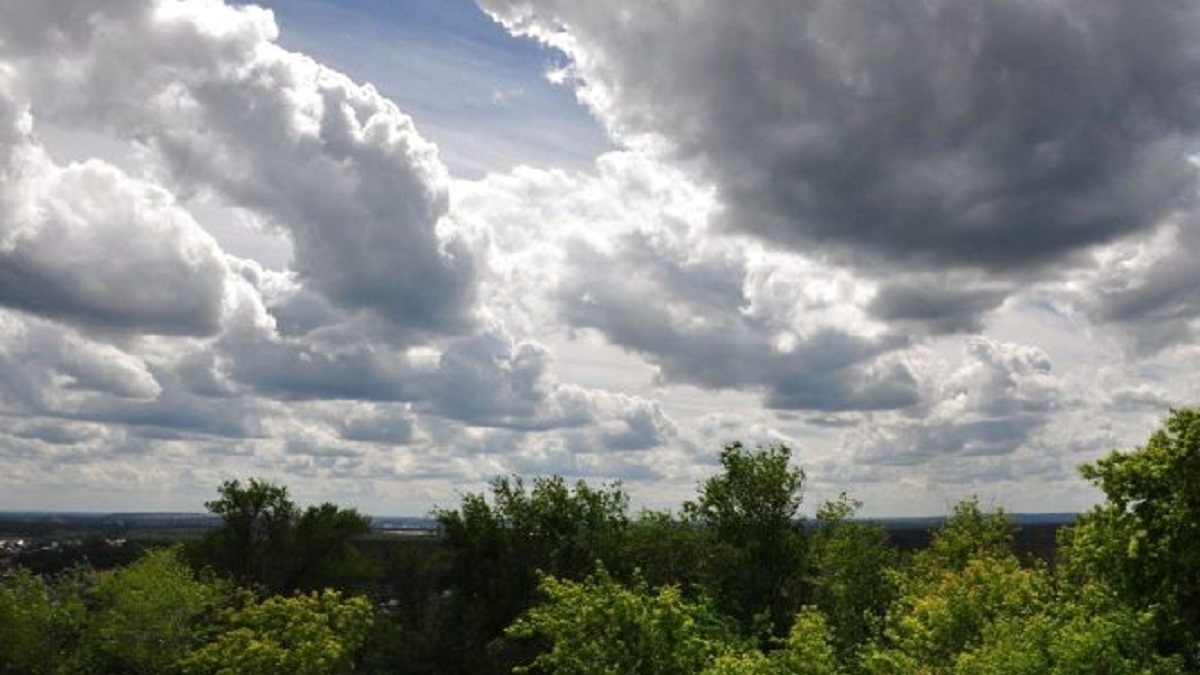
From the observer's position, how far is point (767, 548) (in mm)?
72562

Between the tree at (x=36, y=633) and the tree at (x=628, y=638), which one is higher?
the tree at (x=628, y=638)

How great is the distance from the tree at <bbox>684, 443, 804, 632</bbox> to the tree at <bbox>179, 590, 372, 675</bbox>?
27157 mm

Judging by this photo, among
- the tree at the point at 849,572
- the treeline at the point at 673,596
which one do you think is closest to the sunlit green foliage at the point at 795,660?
the treeline at the point at 673,596

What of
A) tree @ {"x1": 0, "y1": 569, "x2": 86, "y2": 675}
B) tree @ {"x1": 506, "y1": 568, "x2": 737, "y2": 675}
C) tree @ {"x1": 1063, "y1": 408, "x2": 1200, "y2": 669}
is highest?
tree @ {"x1": 1063, "y1": 408, "x2": 1200, "y2": 669}

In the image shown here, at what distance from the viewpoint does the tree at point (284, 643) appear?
1841 inches

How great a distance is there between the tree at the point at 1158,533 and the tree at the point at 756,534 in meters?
31.1

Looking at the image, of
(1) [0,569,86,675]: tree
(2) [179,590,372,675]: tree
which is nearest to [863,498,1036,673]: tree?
(2) [179,590,372,675]: tree

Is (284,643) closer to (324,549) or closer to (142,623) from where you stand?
(142,623)

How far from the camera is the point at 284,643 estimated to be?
52156 millimetres

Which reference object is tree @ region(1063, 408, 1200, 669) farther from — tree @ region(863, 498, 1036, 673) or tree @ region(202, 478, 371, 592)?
tree @ region(202, 478, 371, 592)

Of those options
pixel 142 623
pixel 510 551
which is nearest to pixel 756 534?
pixel 510 551

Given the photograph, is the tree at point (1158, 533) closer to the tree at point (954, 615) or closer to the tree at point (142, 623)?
the tree at point (954, 615)

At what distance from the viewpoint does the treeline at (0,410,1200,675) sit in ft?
129

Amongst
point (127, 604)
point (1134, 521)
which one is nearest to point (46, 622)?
point (127, 604)
